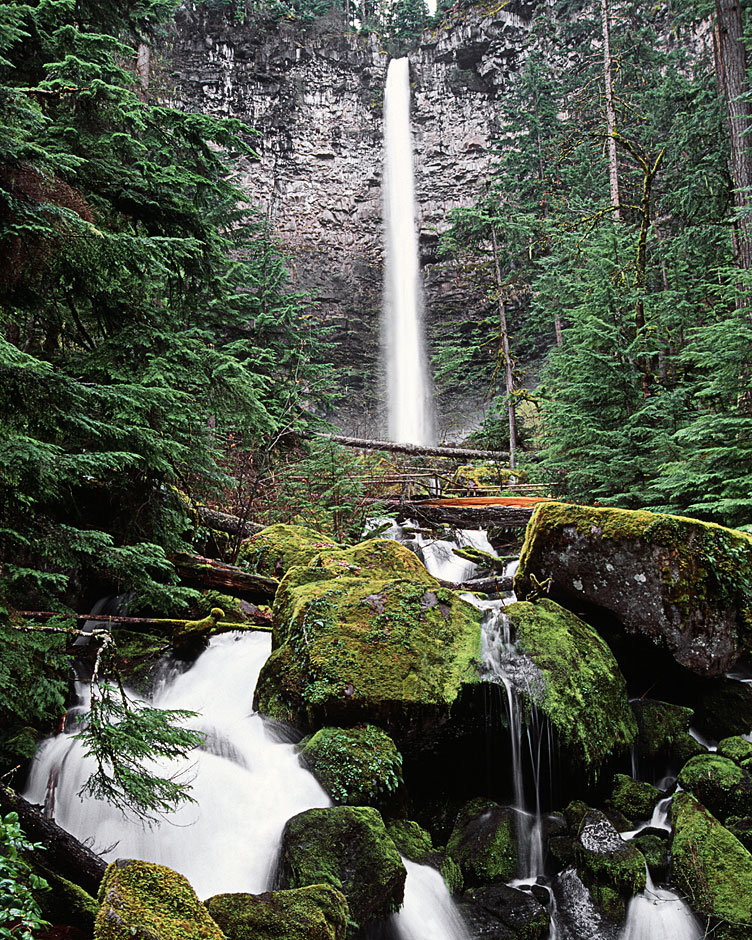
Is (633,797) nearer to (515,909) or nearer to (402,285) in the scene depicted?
(515,909)

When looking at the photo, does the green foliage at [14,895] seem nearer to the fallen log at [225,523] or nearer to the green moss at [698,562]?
the green moss at [698,562]

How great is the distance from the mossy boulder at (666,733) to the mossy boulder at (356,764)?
2.35 metres

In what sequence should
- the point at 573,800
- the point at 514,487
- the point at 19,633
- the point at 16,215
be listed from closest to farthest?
1. the point at 19,633
2. the point at 16,215
3. the point at 573,800
4. the point at 514,487

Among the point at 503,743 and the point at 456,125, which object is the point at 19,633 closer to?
the point at 503,743

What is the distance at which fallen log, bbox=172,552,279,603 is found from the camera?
6.17 m

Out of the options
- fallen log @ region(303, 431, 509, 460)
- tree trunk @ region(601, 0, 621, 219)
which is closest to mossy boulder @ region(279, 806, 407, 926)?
fallen log @ region(303, 431, 509, 460)

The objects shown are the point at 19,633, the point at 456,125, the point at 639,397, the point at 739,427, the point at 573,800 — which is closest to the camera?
the point at 19,633

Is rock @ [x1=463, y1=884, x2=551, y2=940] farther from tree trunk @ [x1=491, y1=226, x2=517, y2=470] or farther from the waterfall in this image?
the waterfall

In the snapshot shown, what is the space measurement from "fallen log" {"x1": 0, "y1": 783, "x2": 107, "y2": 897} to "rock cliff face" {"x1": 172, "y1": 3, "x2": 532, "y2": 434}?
22.7m

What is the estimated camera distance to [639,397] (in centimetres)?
878

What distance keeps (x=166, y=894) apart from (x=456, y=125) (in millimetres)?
30071

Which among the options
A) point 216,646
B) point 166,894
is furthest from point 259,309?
point 166,894

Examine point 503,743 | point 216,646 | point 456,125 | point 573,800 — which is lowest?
point 573,800

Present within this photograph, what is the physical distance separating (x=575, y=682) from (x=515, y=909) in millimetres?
1722
